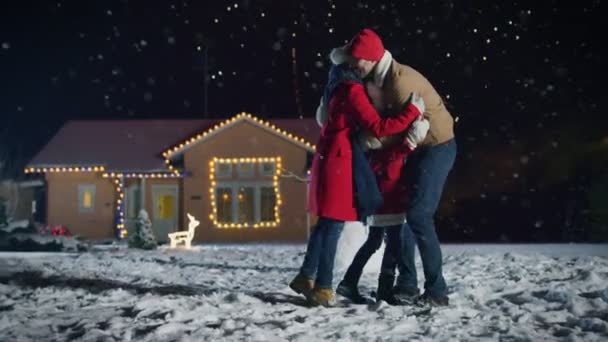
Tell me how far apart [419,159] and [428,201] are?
298 millimetres

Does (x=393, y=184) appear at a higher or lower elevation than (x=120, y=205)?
lower

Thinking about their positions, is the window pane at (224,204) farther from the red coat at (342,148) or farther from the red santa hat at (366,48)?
the red santa hat at (366,48)

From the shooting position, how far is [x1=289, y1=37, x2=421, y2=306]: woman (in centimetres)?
474

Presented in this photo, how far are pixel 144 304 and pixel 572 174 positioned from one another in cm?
2768

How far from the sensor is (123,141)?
2894cm

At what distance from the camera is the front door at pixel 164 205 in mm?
27094

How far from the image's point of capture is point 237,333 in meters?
3.89

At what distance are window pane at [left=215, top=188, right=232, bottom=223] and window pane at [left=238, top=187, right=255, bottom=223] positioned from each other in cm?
41

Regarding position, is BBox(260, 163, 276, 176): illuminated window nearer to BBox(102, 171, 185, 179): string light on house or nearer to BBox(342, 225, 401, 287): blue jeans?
BBox(102, 171, 185, 179): string light on house

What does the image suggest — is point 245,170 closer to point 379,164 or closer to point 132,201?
point 132,201

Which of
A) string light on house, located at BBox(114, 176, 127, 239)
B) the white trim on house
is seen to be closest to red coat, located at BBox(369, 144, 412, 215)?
string light on house, located at BBox(114, 176, 127, 239)

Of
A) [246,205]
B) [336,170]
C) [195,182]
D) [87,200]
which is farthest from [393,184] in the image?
[87,200]

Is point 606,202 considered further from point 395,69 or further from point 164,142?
point 395,69

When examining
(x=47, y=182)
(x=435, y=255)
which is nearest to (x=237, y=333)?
(x=435, y=255)
